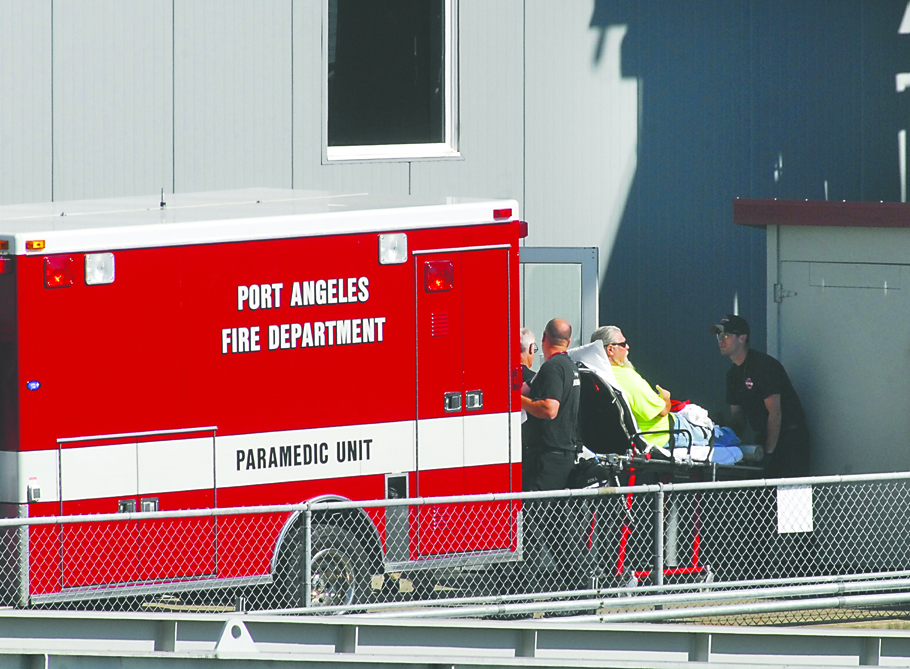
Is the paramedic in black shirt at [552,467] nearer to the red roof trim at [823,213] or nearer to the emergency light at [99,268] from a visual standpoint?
the red roof trim at [823,213]

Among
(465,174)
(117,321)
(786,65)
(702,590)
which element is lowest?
(702,590)

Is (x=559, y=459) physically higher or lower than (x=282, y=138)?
lower

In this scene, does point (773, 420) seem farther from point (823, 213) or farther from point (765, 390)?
point (823, 213)

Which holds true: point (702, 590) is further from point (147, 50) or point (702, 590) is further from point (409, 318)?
point (147, 50)

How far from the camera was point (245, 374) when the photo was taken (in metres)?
9.16

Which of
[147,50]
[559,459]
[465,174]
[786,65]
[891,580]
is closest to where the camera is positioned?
[891,580]

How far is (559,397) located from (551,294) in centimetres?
417

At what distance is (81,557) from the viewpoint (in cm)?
869

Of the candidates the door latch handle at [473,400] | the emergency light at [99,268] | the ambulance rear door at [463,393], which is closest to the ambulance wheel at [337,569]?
the ambulance rear door at [463,393]

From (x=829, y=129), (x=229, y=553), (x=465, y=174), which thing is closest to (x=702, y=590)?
(x=229, y=553)

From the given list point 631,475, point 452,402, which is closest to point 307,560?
point 452,402

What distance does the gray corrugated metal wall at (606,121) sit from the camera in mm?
13008

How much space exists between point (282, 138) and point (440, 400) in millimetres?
4454

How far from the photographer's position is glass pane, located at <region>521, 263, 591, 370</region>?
1450 centimetres
